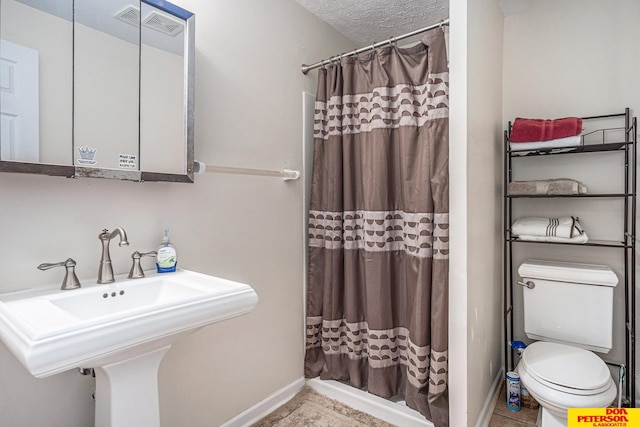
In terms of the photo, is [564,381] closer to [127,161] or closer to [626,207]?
[626,207]

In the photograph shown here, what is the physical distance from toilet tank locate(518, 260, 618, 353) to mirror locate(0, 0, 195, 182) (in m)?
2.02

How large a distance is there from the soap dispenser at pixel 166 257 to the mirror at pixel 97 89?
27 cm

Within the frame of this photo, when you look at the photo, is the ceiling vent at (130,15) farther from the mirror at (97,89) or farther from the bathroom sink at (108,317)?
the bathroom sink at (108,317)

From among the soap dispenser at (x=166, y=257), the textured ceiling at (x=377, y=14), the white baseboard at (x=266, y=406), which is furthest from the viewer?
the textured ceiling at (x=377, y=14)

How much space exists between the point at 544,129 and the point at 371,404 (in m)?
1.82

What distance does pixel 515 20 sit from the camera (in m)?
2.26

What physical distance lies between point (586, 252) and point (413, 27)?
6.02ft

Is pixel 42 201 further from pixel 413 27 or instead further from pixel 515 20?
pixel 515 20

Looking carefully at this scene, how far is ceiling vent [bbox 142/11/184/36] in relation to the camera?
1359 mm

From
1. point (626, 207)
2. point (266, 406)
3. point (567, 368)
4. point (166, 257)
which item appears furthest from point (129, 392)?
point (626, 207)

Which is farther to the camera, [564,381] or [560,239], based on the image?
[560,239]

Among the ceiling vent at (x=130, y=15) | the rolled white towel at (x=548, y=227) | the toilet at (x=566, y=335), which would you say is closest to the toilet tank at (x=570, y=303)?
the toilet at (x=566, y=335)

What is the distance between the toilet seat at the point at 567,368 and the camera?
59.0 inches

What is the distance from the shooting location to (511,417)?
6.27 feet
